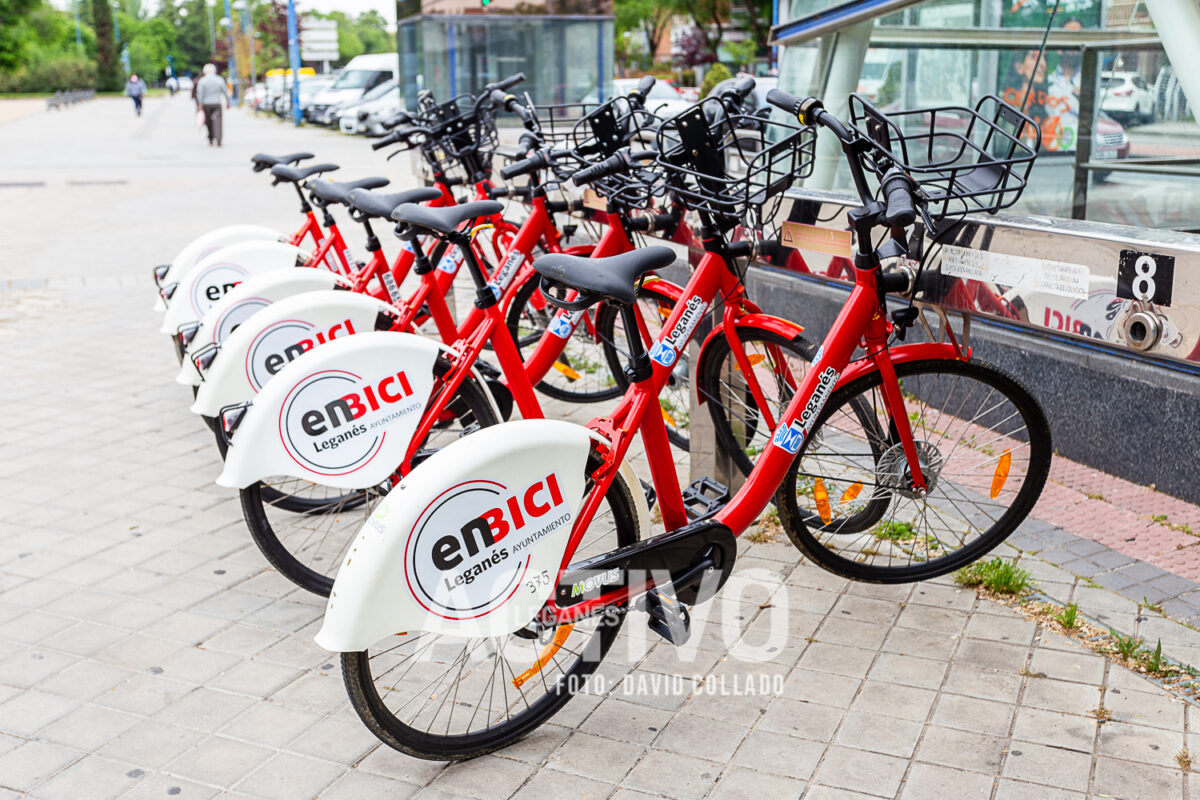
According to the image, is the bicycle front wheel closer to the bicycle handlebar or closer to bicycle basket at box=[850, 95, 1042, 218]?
bicycle basket at box=[850, 95, 1042, 218]

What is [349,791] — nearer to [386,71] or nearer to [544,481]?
[544,481]

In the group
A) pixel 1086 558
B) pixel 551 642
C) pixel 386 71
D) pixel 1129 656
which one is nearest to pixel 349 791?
pixel 551 642

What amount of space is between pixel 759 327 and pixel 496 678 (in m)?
1.40

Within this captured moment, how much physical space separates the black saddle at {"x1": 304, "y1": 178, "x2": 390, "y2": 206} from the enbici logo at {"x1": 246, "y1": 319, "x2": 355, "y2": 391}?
0.74 meters

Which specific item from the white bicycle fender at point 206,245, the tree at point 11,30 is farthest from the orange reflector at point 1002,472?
the tree at point 11,30

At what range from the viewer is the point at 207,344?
4.32 meters

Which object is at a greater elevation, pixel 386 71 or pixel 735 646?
pixel 386 71

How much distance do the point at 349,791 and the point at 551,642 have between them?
610 millimetres

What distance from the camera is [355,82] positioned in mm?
31750

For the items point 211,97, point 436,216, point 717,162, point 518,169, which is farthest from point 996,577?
point 211,97

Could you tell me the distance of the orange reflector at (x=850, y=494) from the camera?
3.56 meters

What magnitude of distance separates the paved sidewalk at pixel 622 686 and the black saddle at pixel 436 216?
4.22 ft

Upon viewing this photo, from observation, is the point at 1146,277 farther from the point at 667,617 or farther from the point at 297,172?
the point at 297,172

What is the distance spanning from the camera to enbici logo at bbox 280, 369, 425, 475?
10.8ft
